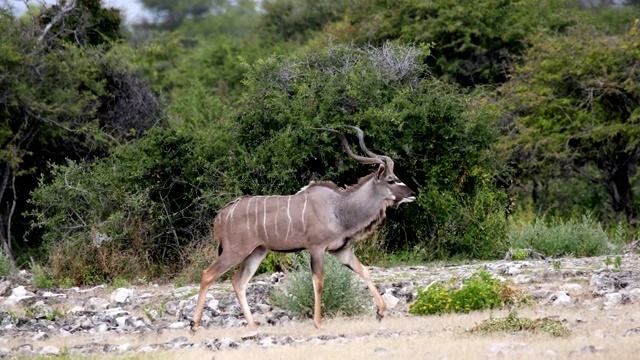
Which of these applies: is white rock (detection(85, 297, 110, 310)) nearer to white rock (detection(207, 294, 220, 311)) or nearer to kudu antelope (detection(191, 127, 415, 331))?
white rock (detection(207, 294, 220, 311))

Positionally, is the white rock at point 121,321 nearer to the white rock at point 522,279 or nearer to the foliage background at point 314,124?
the foliage background at point 314,124

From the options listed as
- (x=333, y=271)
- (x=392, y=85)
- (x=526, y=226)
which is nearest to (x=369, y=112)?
(x=392, y=85)

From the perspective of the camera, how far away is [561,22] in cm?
2986

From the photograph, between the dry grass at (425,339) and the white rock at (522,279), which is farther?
the white rock at (522,279)

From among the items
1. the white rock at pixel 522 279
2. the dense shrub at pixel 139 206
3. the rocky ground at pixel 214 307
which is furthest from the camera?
the dense shrub at pixel 139 206

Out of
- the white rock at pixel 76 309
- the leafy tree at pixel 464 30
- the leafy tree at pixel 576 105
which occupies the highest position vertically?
the leafy tree at pixel 464 30

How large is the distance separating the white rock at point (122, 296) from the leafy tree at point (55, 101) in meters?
9.16

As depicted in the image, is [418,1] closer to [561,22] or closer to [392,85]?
[561,22]

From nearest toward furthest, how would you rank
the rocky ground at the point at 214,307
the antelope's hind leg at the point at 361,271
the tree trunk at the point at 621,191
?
the rocky ground at the point at 214,307
the antelope's hind leg at the point at 361,271
the tree trunk at the point at 621,191

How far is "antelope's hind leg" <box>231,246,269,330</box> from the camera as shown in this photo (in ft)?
39.7

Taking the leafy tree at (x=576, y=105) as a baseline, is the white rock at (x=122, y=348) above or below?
below

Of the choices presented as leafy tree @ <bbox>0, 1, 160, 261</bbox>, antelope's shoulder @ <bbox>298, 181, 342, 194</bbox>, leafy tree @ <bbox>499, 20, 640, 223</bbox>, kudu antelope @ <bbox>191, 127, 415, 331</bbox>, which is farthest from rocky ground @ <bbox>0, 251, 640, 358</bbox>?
leafy tree @ <bbox>499, 20, 640, 223</bbox>

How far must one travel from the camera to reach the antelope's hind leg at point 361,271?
11.9 m

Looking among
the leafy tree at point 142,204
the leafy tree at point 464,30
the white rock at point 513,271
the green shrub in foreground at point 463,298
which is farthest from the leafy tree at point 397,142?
the leafy tree at point 464,30
